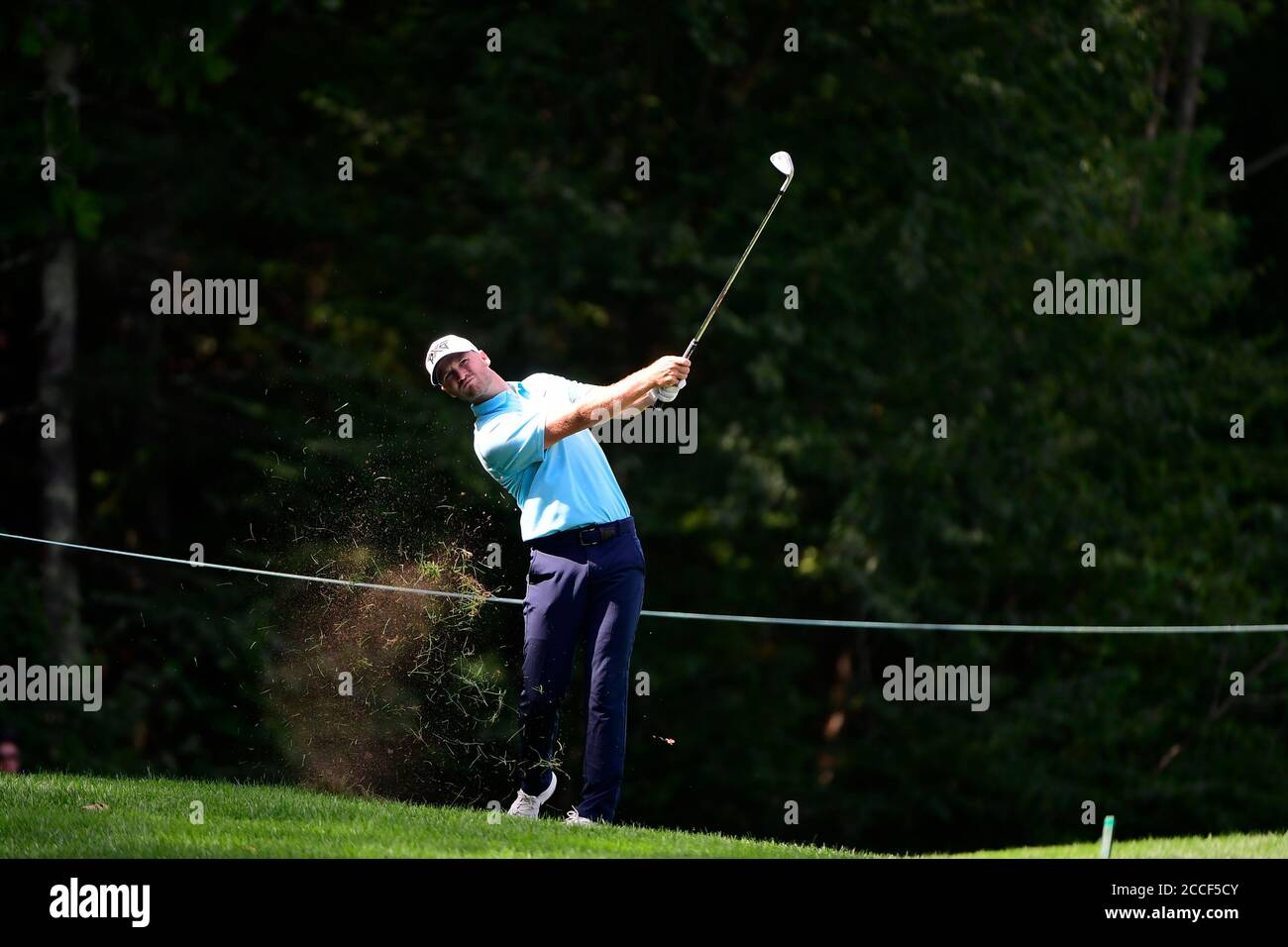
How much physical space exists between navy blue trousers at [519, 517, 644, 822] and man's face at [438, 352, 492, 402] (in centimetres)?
67

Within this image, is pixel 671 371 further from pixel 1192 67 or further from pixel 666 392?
pixel 1192 67

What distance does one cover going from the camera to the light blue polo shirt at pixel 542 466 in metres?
7.33

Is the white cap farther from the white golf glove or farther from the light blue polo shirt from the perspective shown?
the white golf glove

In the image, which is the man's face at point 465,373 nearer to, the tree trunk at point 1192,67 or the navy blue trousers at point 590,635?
the navy blue trousers at point 590,635

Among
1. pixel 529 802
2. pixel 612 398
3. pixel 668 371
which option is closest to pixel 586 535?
pixel 612 398

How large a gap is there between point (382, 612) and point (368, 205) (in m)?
9.41

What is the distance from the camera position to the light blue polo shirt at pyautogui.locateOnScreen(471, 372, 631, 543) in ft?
24.0

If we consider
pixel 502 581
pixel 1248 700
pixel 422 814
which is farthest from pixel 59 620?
pixel 1248 700

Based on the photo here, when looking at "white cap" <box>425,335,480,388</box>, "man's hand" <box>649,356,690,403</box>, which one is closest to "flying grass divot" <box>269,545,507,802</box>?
"white cap" <box>425,335,480,388</box>

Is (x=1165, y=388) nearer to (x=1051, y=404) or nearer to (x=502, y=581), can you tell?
(x=1051, y=404)

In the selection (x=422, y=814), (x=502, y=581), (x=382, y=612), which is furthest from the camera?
(x=502, y=581)

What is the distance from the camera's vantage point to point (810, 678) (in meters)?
20.0

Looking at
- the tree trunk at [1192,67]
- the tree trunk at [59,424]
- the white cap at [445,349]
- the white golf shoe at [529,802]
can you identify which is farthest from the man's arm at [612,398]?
the tree trunk at [1192,67]

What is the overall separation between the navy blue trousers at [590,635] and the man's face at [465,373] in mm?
669
